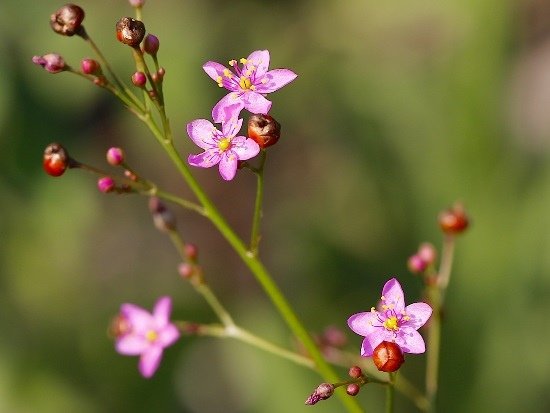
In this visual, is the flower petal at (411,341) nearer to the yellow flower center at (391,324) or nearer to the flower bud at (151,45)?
the yellow flower center at (391,324)

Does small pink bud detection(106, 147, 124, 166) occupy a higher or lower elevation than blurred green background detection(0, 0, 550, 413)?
higher

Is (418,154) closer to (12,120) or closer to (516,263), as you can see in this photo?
(516,263)

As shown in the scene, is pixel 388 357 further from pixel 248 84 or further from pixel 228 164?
pixel 248 84

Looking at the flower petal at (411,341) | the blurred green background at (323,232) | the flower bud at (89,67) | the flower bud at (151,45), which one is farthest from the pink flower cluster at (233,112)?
the blurred green background at (323,232)

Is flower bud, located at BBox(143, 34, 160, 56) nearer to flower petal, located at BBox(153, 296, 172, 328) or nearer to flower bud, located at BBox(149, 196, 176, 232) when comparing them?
flower bud, located at BBox(149, 196, 176, 232)

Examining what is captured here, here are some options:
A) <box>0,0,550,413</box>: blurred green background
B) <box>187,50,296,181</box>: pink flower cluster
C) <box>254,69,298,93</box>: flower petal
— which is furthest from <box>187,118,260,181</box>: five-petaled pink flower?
<box>0,0,550,413</box>: blurred green background

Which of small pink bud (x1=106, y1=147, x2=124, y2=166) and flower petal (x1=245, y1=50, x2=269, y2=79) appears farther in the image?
flower petal (x1=245, y1=50, x2=269, y2=79)

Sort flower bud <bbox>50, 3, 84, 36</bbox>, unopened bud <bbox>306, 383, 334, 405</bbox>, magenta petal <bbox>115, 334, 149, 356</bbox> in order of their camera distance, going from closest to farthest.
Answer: unopened bud <bbox>306, 383, 334, 405</bbox>, flower bud <bbox>50, 3, 84, 36</bbox>, magenta petal <bbox>115, 334, 149, 356</bbox>
